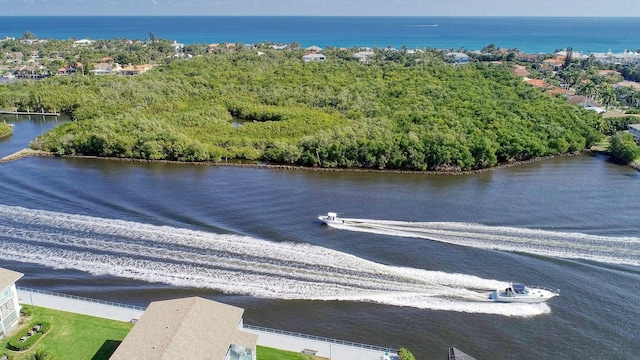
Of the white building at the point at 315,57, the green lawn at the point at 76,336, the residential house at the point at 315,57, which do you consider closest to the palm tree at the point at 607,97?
the residential house at the point at 315,57

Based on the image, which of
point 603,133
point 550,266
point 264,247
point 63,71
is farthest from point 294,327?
point 63,71

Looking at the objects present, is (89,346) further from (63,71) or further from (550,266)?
(63,71)

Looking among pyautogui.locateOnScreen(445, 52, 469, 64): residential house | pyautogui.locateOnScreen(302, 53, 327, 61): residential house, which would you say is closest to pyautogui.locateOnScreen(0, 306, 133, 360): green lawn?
pyautogui.locateOnScreen(302, 53, 327, 61): residential house

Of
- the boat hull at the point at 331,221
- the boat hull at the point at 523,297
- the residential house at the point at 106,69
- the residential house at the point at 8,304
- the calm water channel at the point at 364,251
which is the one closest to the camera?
the residential house at the point at 8,304

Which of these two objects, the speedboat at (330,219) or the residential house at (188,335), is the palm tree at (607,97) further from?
the residential house at (188,335)

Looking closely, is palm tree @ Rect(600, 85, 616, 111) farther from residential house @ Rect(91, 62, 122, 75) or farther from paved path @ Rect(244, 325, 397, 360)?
residential house @ Rect(91, 62, 122, 75)

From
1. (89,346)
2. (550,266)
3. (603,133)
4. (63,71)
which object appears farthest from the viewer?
(63,71)

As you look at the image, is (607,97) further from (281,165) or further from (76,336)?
(76,336)
